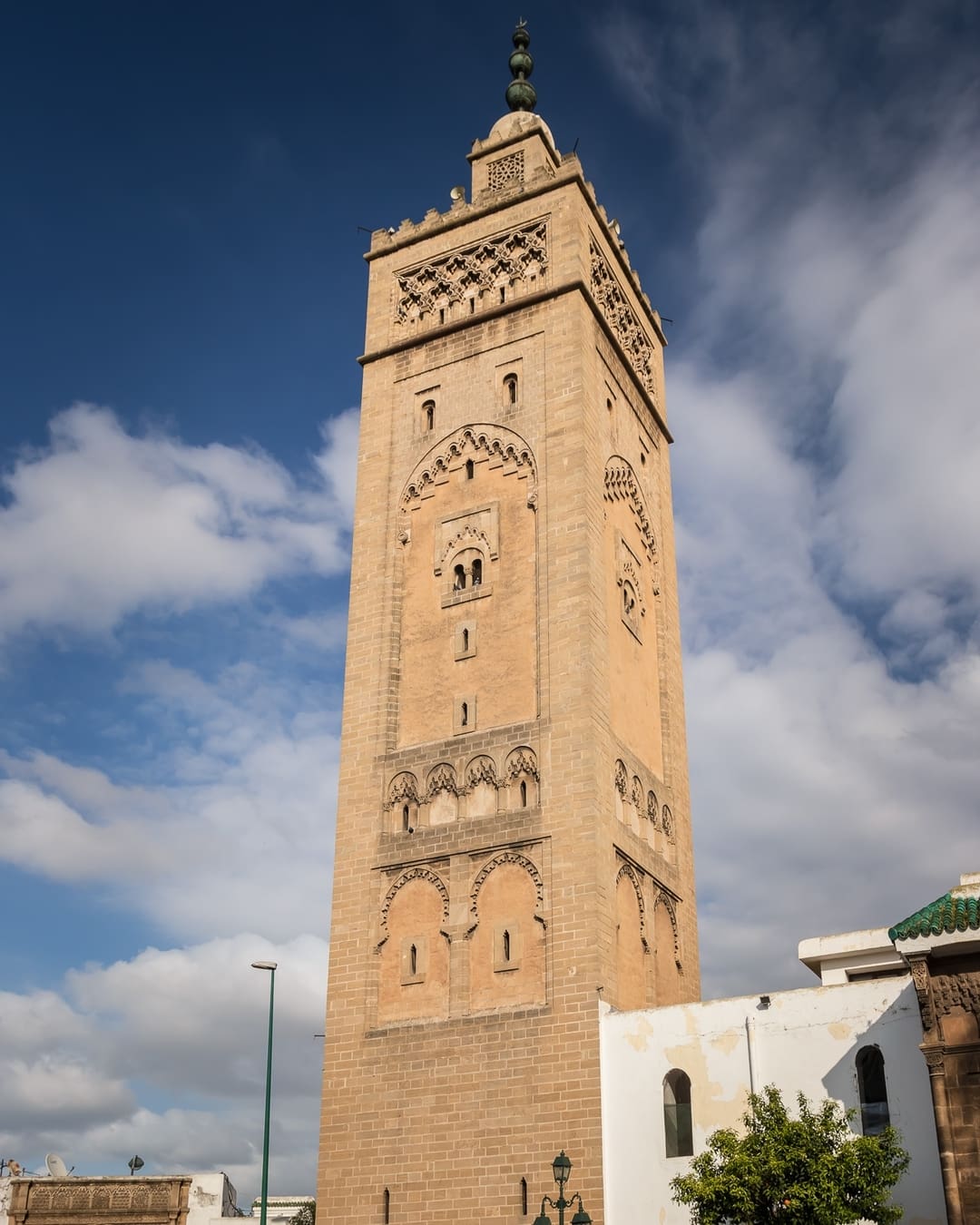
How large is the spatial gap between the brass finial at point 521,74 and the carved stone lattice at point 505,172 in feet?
11.3

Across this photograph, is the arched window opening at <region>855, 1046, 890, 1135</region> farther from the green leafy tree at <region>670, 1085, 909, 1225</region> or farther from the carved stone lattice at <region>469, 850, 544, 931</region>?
the carved stone lattice at <region>469, 850, 544, 931</region>

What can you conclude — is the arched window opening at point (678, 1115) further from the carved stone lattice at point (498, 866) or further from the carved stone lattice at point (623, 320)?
the carved stone lattice at point (623, 320)

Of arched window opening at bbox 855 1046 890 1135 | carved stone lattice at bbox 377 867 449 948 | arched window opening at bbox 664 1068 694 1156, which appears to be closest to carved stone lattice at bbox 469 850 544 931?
carved stone lattice at bbox 377 867 449 948

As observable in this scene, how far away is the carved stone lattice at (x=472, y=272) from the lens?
28.0 meters

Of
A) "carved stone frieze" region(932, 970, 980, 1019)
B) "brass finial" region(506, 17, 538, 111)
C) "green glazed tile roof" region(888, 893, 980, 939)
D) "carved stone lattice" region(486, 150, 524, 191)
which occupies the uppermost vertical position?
"brass finial" region(506, 17, 538, 111)

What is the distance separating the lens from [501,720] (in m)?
23.5

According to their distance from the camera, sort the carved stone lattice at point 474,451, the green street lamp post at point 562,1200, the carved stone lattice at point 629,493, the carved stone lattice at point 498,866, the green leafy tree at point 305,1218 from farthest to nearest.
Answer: the green leafy tree at point 305,1218, the carved stone lattice at point 629,493, the carved stone lattice at point 474,451, the carved stone lattice at point 498,866, the green street lamp post at point 562,1200

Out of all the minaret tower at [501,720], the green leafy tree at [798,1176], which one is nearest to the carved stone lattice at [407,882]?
the minaret tower at [501,720]

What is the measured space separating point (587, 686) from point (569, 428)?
5.42 m

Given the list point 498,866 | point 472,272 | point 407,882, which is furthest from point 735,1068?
point 472,272

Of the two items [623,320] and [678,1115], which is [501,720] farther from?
[623,320]

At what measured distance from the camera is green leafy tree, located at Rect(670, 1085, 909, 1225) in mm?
15914

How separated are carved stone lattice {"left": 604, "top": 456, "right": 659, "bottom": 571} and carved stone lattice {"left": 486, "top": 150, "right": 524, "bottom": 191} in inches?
306

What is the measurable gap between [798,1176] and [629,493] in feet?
48.6
